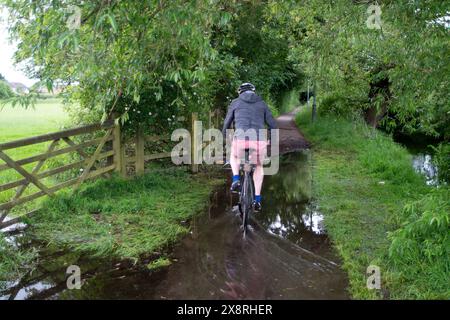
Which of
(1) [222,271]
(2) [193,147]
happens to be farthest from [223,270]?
(2) [193,147]

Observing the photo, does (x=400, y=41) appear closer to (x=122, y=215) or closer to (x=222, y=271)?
(x=222, y=271)

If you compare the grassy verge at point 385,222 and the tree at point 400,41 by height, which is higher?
the tree at point 400,41

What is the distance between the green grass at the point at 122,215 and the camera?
5.62 metres

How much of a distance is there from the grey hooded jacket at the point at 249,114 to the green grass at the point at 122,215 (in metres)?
1.74

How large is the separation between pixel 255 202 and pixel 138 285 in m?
2.50

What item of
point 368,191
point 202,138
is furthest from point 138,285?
point 202,138

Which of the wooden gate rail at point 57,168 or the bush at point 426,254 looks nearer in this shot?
the bush at point 426,254

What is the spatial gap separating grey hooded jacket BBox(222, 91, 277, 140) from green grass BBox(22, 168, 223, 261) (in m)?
1.74

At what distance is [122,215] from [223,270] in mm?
2550

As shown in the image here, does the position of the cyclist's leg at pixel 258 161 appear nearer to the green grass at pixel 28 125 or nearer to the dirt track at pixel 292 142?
the green grass at pixel 28 125

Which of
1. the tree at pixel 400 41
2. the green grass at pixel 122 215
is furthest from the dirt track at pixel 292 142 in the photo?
the green grass at pixel 122 215

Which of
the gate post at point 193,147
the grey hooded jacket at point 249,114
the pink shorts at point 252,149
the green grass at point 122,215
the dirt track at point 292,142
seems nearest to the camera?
the green grass at point 122,215

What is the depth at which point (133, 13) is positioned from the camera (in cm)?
422

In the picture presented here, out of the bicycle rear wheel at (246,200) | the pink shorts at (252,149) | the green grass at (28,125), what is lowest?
the bicycle rear wheel at (246,200)
